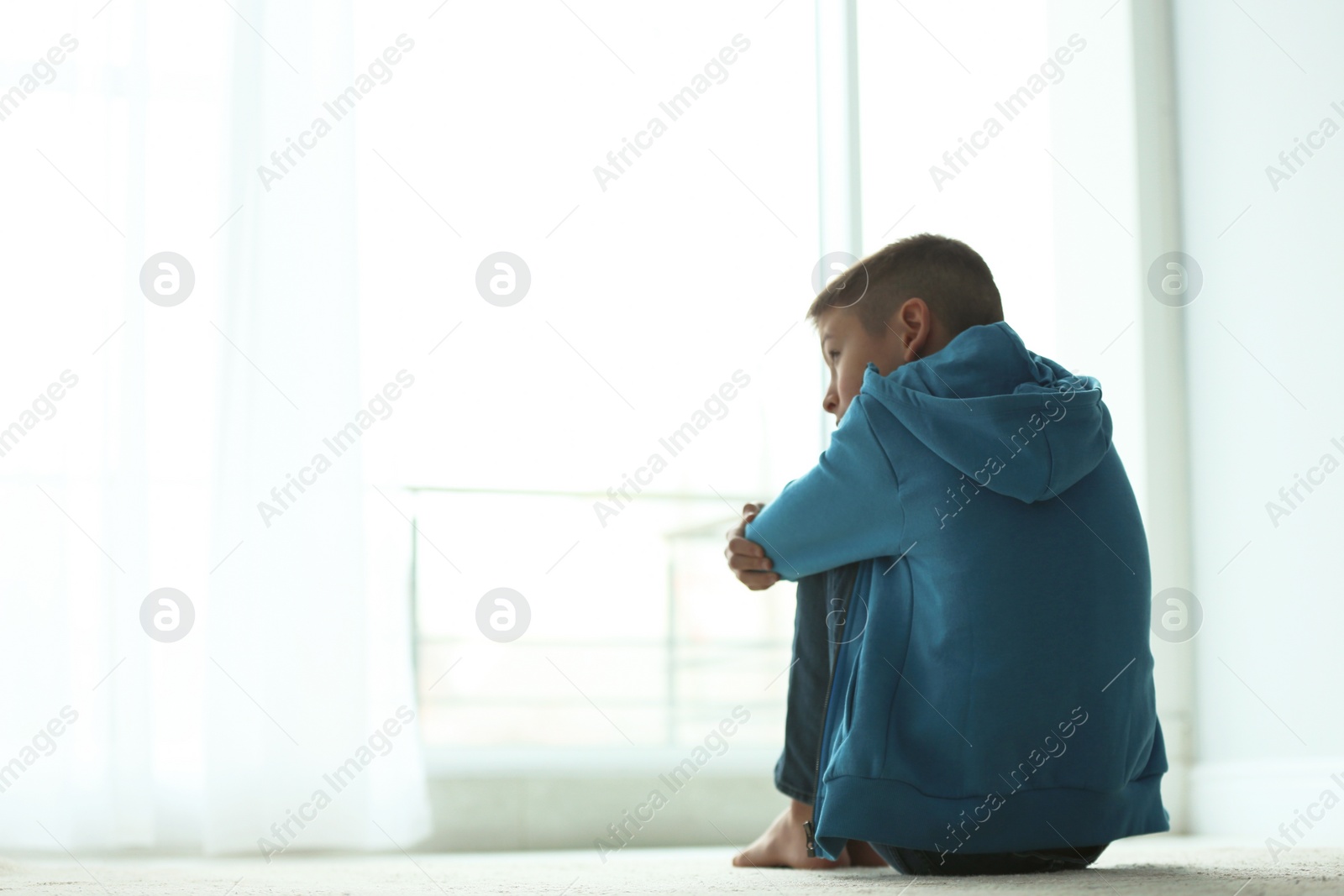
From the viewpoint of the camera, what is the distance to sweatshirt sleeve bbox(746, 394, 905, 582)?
90 centimetres

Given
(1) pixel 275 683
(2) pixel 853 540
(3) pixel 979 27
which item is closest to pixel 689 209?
(3) pixel 979 27

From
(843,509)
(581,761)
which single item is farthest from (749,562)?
(581,761)

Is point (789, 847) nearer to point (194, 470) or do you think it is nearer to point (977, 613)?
point (977, 613)

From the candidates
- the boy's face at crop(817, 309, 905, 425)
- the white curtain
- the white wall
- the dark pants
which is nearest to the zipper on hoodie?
the dark pants

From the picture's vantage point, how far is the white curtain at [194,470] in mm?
1462

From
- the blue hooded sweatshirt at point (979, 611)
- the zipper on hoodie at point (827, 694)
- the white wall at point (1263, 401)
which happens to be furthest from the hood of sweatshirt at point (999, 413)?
the white wall at point (1263, 401)

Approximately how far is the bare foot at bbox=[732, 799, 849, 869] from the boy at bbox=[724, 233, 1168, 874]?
133 millimetres

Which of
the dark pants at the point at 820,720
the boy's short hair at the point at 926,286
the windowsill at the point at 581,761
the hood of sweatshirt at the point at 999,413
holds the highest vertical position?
the boy's short hair at the point at 926,286

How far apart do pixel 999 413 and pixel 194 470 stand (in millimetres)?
1153

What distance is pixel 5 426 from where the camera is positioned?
1511 mm

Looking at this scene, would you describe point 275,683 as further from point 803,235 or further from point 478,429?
point 803,235

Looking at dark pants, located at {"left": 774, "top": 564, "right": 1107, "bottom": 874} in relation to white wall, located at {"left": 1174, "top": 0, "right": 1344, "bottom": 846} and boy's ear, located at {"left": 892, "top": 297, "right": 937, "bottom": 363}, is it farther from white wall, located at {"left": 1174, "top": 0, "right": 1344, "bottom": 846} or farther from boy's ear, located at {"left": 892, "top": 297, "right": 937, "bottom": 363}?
white wall, located at {"left": 1174, "top": 0, "right": 1344, "bottom": 846}

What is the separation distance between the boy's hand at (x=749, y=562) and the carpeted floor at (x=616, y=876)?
0.24 metres

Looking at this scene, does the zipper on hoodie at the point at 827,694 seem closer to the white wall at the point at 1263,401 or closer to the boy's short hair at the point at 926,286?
the boy's short hair at the point at 926,286
